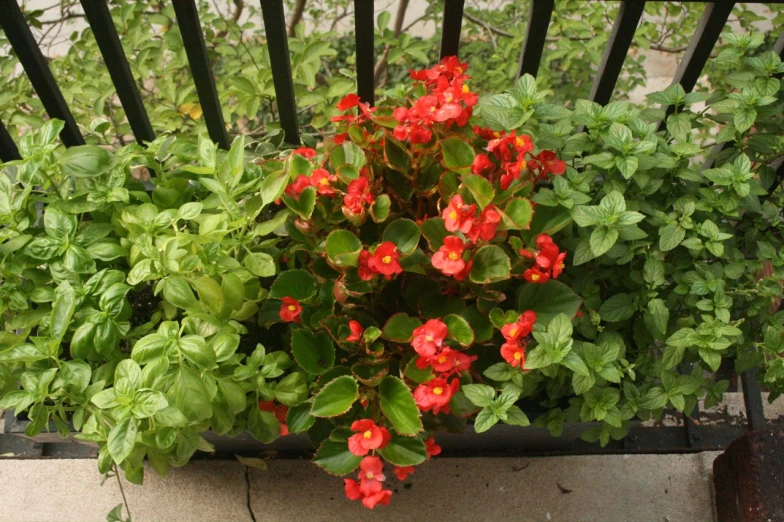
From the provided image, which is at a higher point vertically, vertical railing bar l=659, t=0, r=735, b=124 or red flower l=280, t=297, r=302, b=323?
vertical railing bar l=659, t=0, r=735, b=124

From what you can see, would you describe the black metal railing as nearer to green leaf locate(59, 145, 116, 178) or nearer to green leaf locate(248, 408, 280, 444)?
green leaf locate(59, 145, 116, 178)

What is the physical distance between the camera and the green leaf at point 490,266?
1435 millimetres

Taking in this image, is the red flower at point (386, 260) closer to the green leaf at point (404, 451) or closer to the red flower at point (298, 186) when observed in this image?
the red flower at point (298, 186)

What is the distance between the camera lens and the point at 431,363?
1428mm

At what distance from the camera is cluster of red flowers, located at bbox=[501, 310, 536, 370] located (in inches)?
56.8

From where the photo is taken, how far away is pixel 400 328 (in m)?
1.51

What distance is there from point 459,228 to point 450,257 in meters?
0.06

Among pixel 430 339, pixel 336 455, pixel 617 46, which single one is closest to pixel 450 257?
pixel 430 339

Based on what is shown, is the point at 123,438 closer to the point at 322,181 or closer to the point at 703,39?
the point at 322,181

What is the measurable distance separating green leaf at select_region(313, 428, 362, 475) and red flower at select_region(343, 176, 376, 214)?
1.50ft

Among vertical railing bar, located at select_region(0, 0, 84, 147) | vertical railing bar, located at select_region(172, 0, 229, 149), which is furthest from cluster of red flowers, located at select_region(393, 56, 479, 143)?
vertical railing bar, located at select_region(0, 0, 84, 147)

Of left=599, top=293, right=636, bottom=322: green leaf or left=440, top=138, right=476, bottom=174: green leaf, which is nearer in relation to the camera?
left=440, top=138, right=476, bottom=174: green leaf

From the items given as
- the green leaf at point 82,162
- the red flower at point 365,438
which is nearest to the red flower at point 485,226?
the red flower at point 365,438

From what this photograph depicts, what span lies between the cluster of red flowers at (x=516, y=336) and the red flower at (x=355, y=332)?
285 mm
